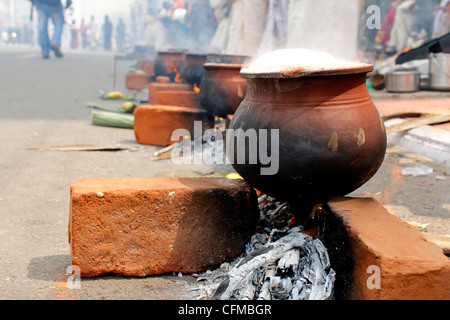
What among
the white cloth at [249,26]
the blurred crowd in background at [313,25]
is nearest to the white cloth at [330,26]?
the blurred crowd in background at [313,25]

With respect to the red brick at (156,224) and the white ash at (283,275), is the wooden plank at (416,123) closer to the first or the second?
the red brick at (156,224)

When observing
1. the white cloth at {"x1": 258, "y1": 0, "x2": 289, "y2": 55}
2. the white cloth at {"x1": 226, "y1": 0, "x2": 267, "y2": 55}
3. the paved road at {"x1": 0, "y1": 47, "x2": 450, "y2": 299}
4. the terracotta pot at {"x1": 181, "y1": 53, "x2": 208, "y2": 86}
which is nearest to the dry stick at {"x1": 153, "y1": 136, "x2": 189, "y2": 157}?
the paved road at {"x1": 0, "y1": 47, "x2": 450, "y2": 299}

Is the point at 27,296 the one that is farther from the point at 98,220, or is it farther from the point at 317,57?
the point at 317,57

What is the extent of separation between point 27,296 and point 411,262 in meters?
1.50

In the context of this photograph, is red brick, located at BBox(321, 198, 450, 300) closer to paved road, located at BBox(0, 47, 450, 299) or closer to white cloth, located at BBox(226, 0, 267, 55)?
paved road, located at BBox(0, 47, 450, 299)

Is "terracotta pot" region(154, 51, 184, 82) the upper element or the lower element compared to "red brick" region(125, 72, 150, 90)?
upper

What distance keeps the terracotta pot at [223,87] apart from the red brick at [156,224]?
87.1 inches

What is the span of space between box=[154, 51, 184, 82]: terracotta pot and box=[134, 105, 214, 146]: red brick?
379 cm

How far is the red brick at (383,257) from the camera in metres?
1.54

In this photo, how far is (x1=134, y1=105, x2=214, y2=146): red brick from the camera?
16.1ft

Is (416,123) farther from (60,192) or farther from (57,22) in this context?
(57,22)

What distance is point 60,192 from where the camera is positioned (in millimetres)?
3359

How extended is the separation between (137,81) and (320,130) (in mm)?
9044

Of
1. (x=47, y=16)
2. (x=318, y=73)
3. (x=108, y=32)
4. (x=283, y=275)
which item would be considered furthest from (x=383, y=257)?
(x=108, y=32)
